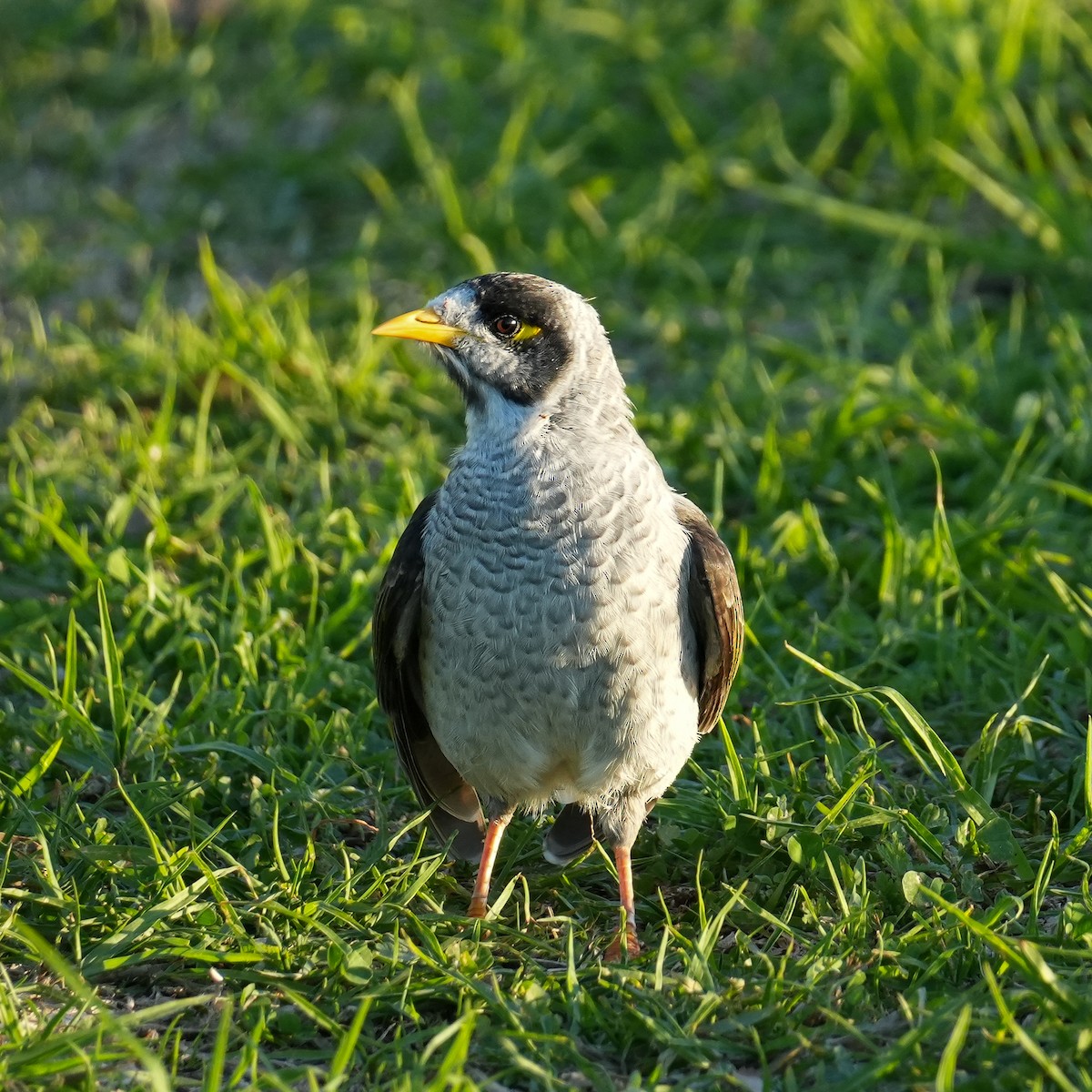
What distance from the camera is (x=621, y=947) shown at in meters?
4.03

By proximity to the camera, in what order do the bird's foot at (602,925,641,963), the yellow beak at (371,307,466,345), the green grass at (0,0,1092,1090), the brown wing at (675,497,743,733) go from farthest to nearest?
1. the yellow beak at (371,307,466,345)
2. the brown wing at (675,497,743,733)
3. the bird's foot at (602,925,641,963)
4. the green grass at (0,0,1092,1090)

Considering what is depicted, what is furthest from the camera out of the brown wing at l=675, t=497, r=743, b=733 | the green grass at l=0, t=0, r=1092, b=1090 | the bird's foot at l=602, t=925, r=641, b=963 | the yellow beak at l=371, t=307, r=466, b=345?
the yellow beak at l=371, t=307, r=466, b=345

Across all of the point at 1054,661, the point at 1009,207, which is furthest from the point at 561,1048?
the point at 1009,207

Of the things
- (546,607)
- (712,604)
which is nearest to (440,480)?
(712,604)

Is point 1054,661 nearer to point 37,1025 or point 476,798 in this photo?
point 476,798

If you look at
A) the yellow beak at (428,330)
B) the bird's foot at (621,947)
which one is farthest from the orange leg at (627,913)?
the yellow beak at (428,330)

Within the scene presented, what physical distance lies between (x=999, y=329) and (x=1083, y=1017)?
170 inches

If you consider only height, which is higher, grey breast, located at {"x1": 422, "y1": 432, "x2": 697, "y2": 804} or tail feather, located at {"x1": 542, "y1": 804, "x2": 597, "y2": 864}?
grey breast, located at {"x1": 422, "y1": 432, "x2": 697, "y2": 804}

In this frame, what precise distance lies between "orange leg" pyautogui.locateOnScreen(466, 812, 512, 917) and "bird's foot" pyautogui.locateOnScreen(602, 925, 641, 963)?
402 mm

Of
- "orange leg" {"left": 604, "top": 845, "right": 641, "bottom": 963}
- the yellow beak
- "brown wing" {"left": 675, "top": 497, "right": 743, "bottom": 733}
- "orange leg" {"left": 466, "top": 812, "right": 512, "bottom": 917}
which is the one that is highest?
the yellow beak

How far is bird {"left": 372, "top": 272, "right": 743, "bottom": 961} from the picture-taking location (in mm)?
4039

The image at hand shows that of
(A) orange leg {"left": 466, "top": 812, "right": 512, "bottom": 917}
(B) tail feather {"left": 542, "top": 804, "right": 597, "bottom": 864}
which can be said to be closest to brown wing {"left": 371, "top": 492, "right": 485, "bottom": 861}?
(A) orange leg {"left": 466, "top": 812, "right": 512, "bottom": 917}

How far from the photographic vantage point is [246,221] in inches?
320

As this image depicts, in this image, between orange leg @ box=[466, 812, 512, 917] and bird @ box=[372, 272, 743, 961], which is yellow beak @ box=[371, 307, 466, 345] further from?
orange leg @ box=[466, 812, 512, 917]
